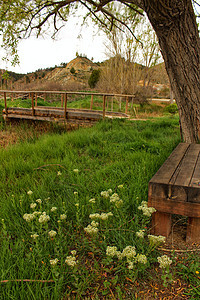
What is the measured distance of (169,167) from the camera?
8.20 ft

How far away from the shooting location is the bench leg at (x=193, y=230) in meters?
2.06

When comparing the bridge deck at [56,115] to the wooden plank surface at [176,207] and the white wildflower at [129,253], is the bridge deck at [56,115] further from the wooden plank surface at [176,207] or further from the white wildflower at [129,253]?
the white wildflower at [129,253]

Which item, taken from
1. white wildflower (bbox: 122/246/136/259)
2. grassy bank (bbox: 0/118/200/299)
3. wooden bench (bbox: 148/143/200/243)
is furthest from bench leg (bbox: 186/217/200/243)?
white wildflower (bbox: 122/246/136/259)

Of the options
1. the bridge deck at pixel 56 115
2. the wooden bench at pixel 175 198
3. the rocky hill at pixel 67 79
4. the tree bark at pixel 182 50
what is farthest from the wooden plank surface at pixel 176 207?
the rocky hill at pixel 67 79

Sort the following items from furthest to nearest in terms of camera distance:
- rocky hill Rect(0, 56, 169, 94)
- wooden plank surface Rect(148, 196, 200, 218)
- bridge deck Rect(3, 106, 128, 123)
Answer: rocky hill Rect(0, 56, 169, 94)
bridge deck Rect(3, 106, 128, 123)
wooden plank surface Rect(148, 196, 200, 218)

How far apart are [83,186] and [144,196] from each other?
79 centimetres

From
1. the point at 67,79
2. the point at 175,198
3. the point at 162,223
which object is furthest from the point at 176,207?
the point at 67,79

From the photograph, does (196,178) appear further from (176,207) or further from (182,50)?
(182,50)

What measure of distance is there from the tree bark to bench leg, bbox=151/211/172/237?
2444mm

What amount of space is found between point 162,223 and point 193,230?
26cm

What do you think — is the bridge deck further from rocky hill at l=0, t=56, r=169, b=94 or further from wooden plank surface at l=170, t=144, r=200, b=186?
rocky hill at l=0, t=56, r=169, b=94

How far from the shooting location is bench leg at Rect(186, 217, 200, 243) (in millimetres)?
2062

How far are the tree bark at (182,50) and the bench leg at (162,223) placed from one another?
8.02 feet

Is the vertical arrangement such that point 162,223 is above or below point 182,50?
below
